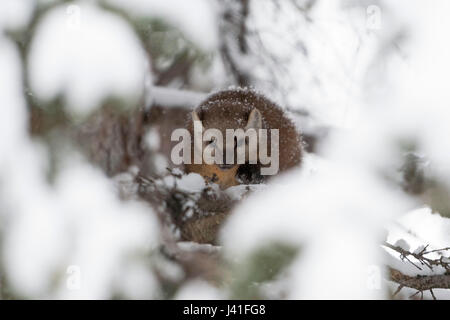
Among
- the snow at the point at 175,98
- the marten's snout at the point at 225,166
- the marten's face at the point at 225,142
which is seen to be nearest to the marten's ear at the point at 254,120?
the marten's face at the point at 225,142

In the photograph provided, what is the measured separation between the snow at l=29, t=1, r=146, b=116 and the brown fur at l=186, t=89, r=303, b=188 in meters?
0.47

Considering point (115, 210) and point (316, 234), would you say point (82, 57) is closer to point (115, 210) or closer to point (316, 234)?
point (115, 210)

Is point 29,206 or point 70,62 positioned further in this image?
point 70,62

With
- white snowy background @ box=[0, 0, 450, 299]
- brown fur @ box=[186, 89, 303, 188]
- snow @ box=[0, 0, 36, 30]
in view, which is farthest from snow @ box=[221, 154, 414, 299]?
snow @ box=[0, 0, 36, 30]

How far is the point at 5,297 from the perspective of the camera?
1290 mm

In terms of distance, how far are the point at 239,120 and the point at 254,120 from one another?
57 millimetres

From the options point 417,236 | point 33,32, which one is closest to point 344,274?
point 417,236

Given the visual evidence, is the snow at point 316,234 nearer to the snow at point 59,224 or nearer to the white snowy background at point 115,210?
the white snowy background at point 115,210

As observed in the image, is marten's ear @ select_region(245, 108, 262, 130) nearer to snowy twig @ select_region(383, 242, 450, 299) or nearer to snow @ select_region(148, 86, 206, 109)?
snow @ select_region(148, 86, 206, 109)

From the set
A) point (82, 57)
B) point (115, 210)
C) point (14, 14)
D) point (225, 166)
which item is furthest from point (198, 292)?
point (14, 14)

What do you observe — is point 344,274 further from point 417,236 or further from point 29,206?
point 29,206

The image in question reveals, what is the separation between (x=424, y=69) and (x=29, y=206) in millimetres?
1648

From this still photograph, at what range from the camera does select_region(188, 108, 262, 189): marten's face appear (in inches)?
71.7

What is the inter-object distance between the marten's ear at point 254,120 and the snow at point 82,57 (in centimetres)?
53
